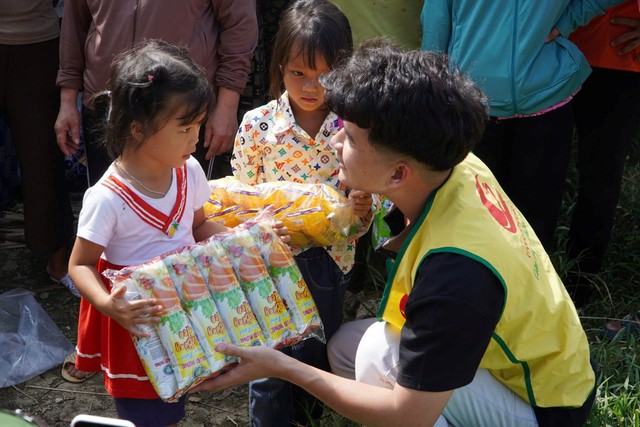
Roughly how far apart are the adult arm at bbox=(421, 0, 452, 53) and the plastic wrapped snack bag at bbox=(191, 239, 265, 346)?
1.60 meters

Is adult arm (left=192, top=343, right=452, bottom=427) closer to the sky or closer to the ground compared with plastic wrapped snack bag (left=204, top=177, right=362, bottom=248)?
closer to the ground

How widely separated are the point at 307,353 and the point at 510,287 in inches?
42.1

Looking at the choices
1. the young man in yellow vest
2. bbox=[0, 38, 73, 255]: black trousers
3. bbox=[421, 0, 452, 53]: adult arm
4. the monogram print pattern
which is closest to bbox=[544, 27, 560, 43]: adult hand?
bbox=[421, 0, 452, 53]: adult arm

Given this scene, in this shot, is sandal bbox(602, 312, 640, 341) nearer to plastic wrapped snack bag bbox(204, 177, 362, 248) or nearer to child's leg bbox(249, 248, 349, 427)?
child's leg bbox(249, 248, 349, 427)

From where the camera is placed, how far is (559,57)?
3.43 metres

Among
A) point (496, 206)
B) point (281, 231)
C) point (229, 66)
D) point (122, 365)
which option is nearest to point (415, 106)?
point (496, 206)

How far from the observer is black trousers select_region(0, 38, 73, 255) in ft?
12.6

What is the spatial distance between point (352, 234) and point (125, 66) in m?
0.91

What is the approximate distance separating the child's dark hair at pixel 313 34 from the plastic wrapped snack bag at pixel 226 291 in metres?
0.89

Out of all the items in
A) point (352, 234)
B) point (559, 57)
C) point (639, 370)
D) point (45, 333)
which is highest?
point (559, 57)

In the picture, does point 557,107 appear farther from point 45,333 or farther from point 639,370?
point 45,333

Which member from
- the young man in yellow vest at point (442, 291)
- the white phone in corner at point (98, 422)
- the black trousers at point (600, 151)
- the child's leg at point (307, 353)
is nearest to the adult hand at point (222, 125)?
the child's leg at point (307, 353)

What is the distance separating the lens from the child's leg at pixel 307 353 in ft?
9.34

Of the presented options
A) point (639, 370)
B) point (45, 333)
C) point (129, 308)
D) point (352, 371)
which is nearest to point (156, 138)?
point (129, 308)
